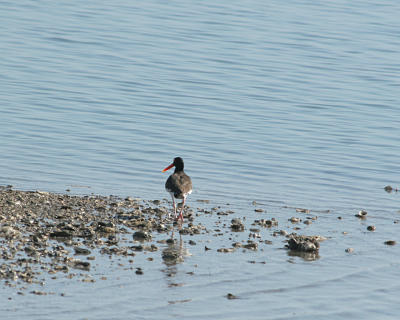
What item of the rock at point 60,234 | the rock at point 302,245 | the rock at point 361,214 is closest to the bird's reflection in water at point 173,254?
the rock at point 60,234

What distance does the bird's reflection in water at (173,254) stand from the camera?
48.2 feet

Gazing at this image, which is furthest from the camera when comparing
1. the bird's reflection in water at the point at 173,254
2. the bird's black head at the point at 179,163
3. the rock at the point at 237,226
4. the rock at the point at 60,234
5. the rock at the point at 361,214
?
the bird's black head at the point at 179,163

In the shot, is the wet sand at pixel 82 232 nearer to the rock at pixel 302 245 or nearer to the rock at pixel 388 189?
the rock at pixel 302 245

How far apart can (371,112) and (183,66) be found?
10.1 metres

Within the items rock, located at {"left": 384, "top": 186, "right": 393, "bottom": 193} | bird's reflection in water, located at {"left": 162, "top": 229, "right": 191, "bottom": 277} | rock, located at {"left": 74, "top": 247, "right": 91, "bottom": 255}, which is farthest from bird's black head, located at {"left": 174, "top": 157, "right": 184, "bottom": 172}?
rock, located at {"left": 74, "top": 247, "right": 91, "bottom": 255}

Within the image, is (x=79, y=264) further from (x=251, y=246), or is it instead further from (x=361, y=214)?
(x=361, y=214)

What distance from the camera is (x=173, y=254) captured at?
15.3 metres

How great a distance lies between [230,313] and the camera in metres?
13.1

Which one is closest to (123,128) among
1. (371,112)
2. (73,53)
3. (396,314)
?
(371,112)

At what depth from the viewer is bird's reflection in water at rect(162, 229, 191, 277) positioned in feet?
48.2

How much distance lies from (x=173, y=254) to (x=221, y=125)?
46.3 ft

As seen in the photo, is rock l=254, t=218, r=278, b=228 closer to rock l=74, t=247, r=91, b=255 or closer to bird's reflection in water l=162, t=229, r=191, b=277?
bird's reflection in water l=162, t=229, r=191, b=277

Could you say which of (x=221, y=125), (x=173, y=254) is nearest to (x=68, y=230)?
(x=173, y=254)

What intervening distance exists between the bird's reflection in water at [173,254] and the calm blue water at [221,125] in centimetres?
21
